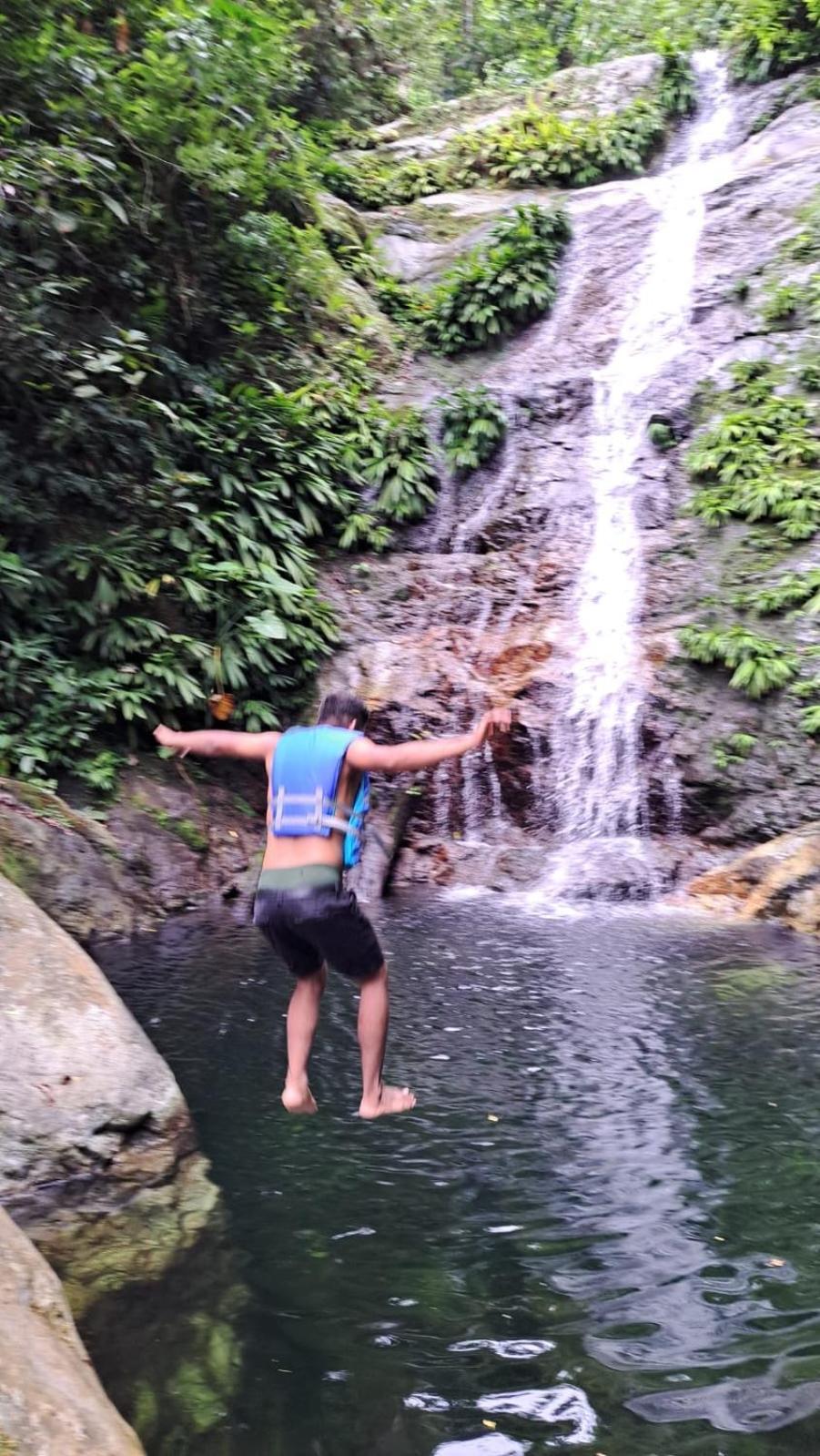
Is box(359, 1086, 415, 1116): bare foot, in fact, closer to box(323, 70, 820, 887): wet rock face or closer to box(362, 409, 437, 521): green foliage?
box(323, 70, 820, 887): wet rock face

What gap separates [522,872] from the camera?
1036cm

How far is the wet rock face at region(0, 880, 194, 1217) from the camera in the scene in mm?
3871

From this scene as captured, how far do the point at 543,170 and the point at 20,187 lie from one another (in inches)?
550

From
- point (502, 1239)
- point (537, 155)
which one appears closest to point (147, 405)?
point (502, 1239)

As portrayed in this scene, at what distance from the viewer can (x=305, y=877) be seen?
372cm

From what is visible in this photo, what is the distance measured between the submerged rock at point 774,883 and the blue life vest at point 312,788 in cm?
568

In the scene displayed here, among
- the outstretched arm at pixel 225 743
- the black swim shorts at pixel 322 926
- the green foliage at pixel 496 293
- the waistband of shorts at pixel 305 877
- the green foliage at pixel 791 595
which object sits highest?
the green foliage at pixel 496 293

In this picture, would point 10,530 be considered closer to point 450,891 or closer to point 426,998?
point 450,891

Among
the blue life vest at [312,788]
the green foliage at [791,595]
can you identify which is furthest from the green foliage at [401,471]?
the blue life vest at [312,788]

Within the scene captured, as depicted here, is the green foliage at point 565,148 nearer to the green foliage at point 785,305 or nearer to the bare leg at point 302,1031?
the green foliage at point 785,305

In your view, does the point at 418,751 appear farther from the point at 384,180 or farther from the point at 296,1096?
the point at 384,180

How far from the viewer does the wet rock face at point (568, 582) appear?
1073 cm

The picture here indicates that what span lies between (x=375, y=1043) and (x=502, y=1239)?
32.3 inches

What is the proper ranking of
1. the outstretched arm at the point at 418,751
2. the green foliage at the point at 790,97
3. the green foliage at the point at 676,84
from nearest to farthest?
the outstretched arm at the point at 418,751 < the green foliage at the point at 790,97 < the green foliage at the point at 676,84
